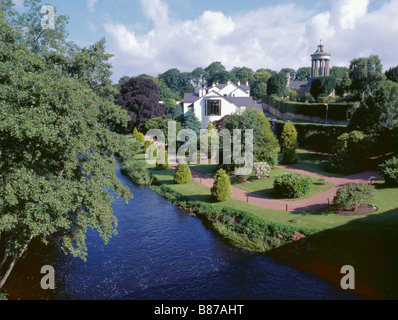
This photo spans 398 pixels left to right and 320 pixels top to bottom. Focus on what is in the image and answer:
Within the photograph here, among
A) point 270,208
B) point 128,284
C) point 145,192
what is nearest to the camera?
point 128,284

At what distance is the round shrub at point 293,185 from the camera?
2648 centimetres

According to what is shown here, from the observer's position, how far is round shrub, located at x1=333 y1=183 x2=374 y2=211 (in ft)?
71.7

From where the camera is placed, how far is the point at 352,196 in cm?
2189

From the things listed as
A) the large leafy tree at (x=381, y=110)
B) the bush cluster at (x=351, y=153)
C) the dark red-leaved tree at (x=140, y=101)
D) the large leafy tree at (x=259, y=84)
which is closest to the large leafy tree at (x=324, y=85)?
the dark red-leaved tree at (x=140, y=101)

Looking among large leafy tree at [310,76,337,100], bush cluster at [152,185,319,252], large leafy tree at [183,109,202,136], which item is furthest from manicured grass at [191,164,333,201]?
large leafy tree at [310,76,337,100]

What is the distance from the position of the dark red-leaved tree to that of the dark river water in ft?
153

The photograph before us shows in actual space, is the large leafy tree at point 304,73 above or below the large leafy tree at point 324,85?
above

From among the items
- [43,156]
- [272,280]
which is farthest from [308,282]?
[43,156]

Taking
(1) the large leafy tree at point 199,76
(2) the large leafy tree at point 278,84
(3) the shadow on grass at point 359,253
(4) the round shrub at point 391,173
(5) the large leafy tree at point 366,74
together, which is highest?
(1) the large leafy tree at point 199,76

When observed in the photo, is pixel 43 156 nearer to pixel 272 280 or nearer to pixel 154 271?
pixel 154 271

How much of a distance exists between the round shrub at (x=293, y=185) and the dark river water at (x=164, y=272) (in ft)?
Answer: 25.1

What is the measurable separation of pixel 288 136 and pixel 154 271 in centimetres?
2440

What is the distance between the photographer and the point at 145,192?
3516cm

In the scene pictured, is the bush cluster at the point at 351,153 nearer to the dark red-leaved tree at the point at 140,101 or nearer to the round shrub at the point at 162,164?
the round shrub at the point at 162,164
